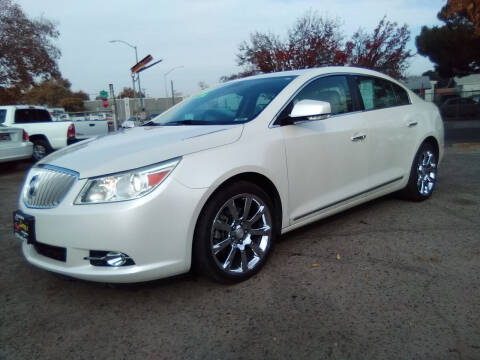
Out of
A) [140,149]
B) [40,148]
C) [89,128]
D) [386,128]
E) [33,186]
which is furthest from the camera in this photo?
[89,128]

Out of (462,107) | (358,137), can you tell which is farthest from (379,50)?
(358,137)

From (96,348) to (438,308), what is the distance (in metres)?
2.00

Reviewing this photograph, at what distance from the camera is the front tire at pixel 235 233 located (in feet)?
8.14

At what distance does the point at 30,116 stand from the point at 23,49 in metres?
15.2

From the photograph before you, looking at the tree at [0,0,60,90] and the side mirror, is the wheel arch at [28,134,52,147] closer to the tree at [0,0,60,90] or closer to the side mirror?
the side mirror

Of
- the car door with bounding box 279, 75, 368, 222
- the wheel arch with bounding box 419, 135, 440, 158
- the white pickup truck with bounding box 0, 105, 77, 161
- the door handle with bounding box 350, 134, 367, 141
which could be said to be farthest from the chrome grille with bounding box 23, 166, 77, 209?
the white pickup truck with bounding box 0, 105, 77, 161

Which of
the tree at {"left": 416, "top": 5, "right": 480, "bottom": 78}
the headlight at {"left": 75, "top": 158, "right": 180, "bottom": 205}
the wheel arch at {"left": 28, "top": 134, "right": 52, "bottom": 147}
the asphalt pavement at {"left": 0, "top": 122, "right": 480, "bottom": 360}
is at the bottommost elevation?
the asphalt pavement at {"left": 0, "top": 122, "right": 480, "bottom": 360}

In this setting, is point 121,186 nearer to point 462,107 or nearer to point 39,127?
point 39,127

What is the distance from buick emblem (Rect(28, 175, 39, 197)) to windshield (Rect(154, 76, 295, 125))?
1249 millimetres

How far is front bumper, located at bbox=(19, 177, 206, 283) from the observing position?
7.23ft

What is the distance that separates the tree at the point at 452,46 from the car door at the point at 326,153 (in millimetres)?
23655

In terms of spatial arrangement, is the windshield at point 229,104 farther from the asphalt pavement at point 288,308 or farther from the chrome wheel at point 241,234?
the asphalt pavement at point 288,308

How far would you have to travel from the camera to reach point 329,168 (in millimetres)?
3275

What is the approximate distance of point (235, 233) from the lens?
2.69 m
